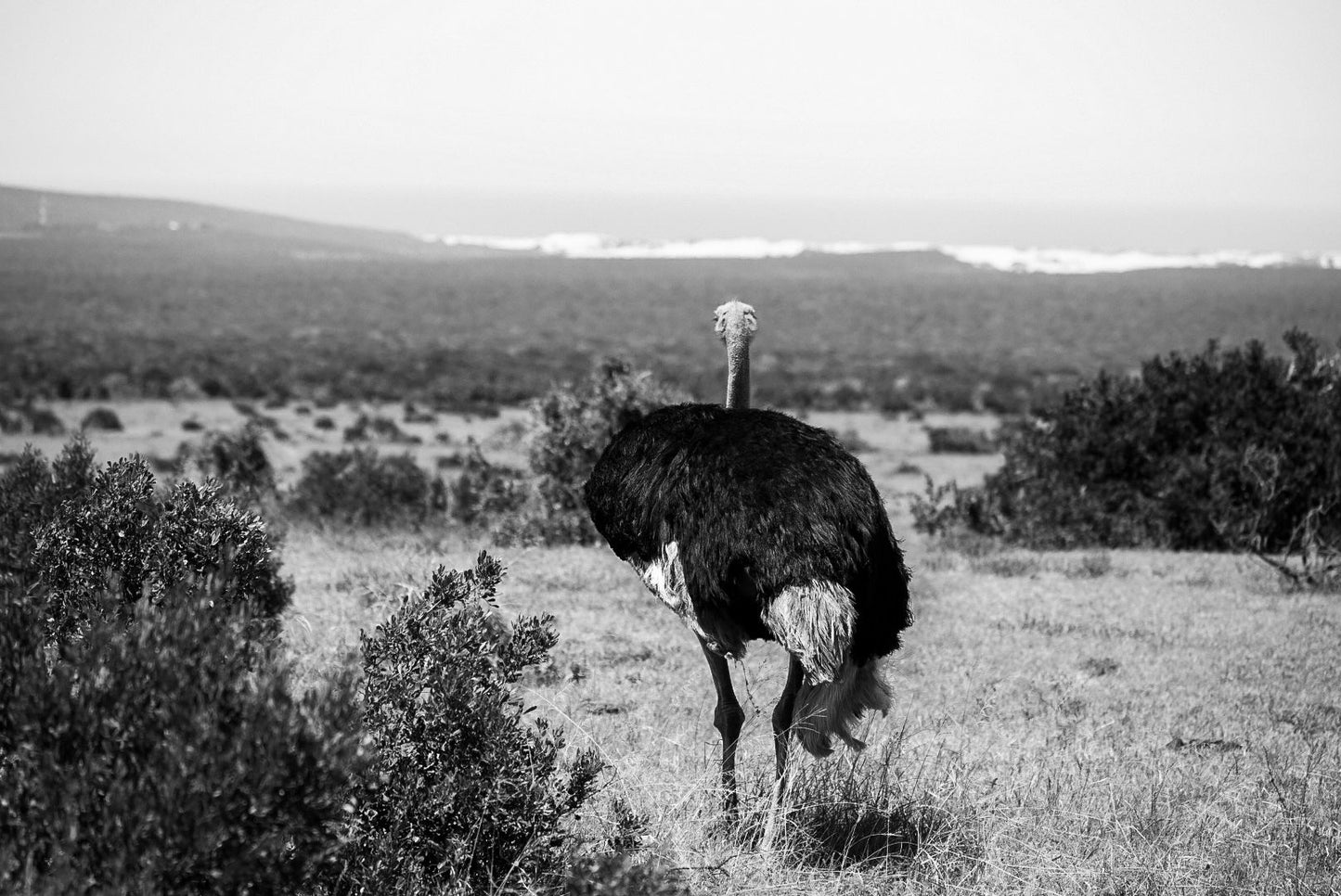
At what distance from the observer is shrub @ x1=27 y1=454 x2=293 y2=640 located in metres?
4.53

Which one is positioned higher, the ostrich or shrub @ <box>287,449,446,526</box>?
the ostrich

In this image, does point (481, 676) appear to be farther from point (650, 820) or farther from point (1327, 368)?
point (1327, 368)

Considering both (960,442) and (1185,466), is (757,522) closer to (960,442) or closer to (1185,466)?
(1185,466)

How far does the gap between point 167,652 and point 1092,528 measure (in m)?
10.9

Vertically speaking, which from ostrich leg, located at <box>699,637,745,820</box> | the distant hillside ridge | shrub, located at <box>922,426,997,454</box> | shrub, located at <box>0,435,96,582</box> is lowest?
shrub, located at <box>922,426,997,454</box>

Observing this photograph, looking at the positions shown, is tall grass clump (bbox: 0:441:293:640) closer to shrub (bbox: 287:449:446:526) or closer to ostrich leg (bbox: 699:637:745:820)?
ostrich leg (bbox: 699:637:745:820)

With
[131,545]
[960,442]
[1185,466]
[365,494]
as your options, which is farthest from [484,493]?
[960,442]

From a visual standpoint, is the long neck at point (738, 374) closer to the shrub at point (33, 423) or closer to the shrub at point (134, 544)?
the shrub at point (134, 544)

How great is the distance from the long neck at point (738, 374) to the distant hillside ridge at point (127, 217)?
15139 centimetres

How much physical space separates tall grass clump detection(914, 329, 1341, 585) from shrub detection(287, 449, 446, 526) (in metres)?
5.34

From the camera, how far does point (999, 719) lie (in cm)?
654

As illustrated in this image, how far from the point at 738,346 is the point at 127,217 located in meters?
190

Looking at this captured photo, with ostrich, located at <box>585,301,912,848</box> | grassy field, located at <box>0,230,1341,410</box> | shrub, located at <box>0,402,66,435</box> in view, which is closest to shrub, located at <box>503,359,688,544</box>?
ostrich, located at <box>585,301,912,848</box>

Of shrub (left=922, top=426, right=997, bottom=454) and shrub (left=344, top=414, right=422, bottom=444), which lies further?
shrub (left=922, top=426, right=997, bottom=454)
